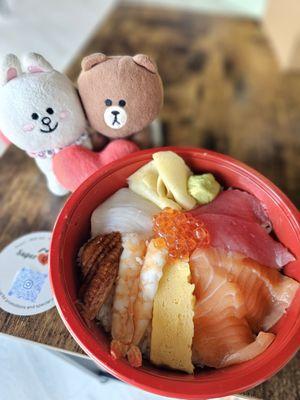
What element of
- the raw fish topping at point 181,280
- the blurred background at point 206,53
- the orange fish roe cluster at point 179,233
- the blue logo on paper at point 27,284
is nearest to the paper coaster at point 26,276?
the blue logo on paper at point 27,284

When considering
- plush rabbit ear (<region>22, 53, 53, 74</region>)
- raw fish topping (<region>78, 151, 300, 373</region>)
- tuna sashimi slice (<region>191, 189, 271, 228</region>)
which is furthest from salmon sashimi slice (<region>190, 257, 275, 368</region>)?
plush rabbit ear (<region>22, 53, 53, 74</region>)

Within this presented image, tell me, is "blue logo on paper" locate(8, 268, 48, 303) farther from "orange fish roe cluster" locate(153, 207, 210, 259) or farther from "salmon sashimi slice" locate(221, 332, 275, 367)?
"salmon sashimi slice" locate(221, 332, 275, 367)

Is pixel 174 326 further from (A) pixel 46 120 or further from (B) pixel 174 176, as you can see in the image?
(A) pixel 46 120

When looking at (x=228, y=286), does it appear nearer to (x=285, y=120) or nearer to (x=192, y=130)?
(x=192, y=130)

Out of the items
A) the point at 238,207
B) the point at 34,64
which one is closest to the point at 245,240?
the point at 238,207

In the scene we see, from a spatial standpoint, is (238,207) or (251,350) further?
(238,207)
